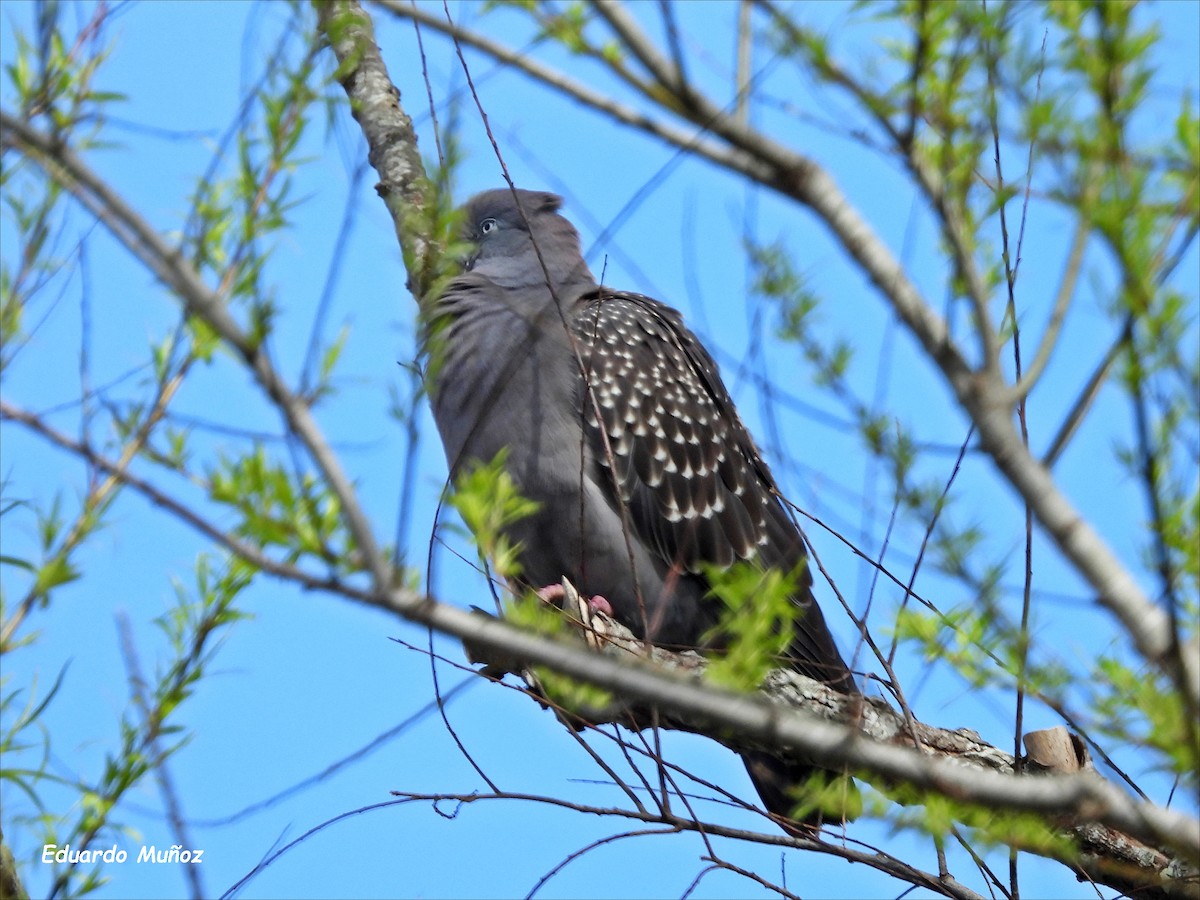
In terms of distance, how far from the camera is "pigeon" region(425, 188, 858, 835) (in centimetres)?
490

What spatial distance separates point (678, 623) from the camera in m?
5.05

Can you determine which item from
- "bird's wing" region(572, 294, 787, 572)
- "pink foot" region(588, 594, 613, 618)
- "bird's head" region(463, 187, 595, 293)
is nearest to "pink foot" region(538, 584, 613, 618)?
"pink foot" region(588, 594, 613, 618)

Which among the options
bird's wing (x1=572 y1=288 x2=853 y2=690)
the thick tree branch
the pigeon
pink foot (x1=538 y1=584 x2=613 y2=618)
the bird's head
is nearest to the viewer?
the thick tree branch

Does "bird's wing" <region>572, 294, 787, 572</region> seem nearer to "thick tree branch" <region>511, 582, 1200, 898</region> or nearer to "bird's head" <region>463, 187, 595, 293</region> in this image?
"bird's head" <region>463, 187, 595, 293</region>

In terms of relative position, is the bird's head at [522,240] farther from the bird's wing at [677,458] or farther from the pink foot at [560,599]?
the pink foot at [560,599]

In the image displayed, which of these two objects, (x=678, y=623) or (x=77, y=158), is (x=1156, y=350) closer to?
(x=77, y=158)

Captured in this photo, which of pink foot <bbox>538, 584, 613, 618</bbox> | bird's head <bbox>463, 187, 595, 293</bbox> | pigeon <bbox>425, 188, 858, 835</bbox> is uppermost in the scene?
bird's head <bbox>463, 187, 595, 293</bbox>

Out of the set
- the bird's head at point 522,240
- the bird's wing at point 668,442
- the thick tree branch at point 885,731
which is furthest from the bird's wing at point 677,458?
the thick tree branch at point 885,731

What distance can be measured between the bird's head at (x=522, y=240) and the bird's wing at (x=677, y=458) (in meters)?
0.28

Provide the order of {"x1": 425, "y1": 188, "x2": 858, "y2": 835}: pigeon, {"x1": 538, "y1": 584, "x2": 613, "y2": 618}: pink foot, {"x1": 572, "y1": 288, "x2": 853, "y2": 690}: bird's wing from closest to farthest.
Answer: {"x1": 538, "y1": 584, "x2": 613, "y2": 618}: pink foot → {"x1": 425, "y1": 188, "x2": 858, "y2": 835}: pigeon → {"x1": 572, "y1": 288, "x2": 853, "y2": 690}: bird's wing

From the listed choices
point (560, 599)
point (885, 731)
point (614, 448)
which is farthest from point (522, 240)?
point (885, 731)

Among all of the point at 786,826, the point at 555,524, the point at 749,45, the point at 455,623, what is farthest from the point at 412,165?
the point at 455,623

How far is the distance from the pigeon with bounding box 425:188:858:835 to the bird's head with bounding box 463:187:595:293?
0.01 m

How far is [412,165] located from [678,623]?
251cm
